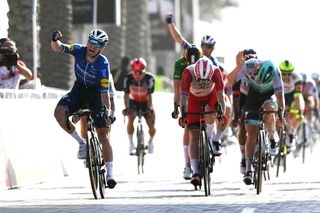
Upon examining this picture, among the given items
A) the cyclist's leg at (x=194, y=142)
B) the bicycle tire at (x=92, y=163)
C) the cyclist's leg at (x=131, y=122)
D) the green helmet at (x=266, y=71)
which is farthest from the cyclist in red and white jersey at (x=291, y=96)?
the bicycle tire at (x=92, y=163)

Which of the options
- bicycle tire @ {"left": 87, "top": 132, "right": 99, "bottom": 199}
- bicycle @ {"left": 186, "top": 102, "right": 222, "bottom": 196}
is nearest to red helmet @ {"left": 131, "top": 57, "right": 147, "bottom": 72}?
bicycle @ {"left": 186, "top": 102, "right": 222, "bottom": 196}

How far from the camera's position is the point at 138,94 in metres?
25.5

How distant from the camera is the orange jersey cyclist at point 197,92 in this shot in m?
17.6

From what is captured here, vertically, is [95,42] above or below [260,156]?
above

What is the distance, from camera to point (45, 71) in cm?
3206

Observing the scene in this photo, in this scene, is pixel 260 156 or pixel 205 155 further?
pixel 260 156

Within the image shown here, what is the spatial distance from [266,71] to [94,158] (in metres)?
2.85

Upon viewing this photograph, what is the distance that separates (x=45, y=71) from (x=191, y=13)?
2611 centimetres

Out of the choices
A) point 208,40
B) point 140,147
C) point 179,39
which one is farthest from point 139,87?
point 208,40

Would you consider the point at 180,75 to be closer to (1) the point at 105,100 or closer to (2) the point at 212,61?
(2) the point at 212,61

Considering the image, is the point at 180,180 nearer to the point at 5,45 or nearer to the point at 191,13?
the point at 5,45

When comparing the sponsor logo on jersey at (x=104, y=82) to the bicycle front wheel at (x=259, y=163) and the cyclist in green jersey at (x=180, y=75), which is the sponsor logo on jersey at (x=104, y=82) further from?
the bicycle front wheel at (x=259, y=163)

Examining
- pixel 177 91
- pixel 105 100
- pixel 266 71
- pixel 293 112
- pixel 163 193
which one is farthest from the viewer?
pixel 293 112

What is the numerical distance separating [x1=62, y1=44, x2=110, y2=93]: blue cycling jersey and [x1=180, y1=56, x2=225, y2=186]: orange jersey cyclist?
119 cm
